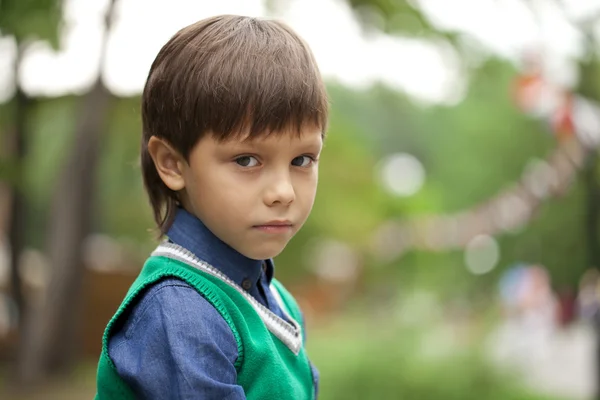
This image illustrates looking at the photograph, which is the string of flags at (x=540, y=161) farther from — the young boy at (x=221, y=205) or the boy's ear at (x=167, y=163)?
the boy's ear at (x=167, y=163)

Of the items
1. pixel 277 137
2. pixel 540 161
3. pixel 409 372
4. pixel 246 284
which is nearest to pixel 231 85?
pixel 277 137

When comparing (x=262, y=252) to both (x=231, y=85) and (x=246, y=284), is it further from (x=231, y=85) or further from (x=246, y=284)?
(x=231, y=85)

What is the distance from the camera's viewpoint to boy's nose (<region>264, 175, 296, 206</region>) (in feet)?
4.80

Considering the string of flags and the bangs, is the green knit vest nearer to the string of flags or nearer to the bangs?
the bangs

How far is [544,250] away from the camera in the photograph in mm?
6227

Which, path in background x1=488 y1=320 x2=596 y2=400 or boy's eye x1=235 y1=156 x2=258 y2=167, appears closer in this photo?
boy's eye x1=235 y1=156 x2=258 y2=167

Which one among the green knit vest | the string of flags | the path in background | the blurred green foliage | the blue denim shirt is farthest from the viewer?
the path in background

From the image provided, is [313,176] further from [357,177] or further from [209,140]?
[357,177]

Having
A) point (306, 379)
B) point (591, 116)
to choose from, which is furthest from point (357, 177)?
point (306, 379)

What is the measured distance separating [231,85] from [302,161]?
0.67 feet

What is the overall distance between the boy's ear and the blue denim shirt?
0.67 feet

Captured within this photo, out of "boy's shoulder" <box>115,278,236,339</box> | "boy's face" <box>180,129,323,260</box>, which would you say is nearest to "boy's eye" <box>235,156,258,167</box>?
"boy's face" <box>180,129,323,260</box>

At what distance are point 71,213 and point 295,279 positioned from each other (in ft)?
18.8

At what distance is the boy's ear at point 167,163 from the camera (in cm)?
156
